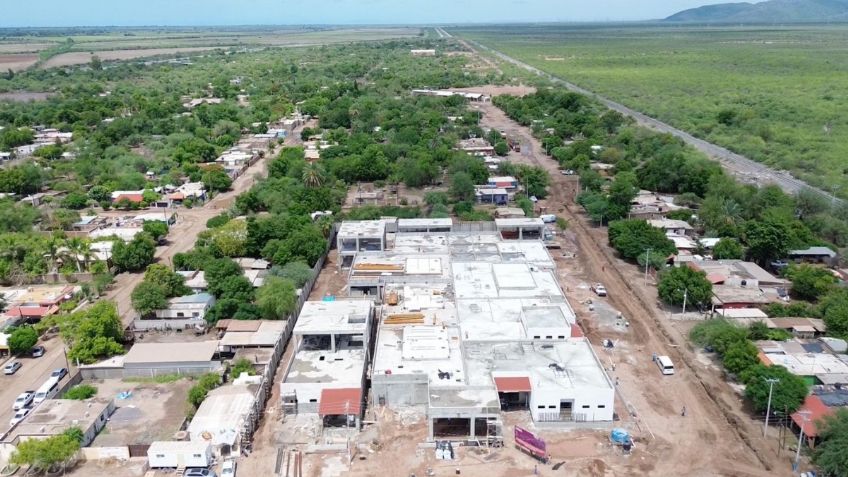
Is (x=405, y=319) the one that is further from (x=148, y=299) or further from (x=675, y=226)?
(x=675, y=226)

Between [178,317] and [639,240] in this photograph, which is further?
[639,240]

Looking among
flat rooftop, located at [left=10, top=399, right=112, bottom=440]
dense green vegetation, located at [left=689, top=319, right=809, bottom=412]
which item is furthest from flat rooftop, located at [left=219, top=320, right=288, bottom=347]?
dense green vegetation, located at [left=689, top=319, right=809, bottom=412]

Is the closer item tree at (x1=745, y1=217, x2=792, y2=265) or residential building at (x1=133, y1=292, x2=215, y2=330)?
residential building at (x1=133, y1=292, x2=215, y2=330)

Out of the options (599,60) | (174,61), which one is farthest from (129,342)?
(174,61)

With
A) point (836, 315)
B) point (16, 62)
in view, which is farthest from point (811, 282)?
point (16, 62)

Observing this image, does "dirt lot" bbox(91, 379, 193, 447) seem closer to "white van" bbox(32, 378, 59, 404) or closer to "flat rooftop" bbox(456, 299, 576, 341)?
"white van" bbox(32, 378, 59, 404)

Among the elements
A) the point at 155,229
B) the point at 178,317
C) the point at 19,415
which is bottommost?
the point at 19,415

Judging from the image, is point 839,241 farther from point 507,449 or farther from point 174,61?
point 174,61
